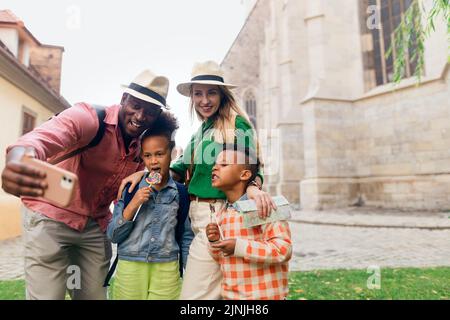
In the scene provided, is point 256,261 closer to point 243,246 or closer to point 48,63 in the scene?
point 243,246

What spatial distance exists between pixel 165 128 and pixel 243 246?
3.28 feet

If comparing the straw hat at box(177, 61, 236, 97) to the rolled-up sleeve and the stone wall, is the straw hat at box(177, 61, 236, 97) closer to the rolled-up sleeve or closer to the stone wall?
the rolled-up sleeve

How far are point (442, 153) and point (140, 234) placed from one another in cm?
1215

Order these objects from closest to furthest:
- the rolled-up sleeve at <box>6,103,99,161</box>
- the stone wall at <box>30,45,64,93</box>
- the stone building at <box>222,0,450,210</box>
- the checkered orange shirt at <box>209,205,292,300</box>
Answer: the rolled-up sleeve at <box>6,103,99,161</box> → the checkered orange shirt at <box>209,205,292,300</box> → the stone building at <box>222,0,450,210</box> → the stone wall at <box>30,45,64,93</box>

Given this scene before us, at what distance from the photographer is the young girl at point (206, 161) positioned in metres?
1.89

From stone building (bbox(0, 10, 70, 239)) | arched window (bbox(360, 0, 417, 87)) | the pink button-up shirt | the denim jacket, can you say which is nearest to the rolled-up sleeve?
the pink button-up shirt

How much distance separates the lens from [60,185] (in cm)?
115

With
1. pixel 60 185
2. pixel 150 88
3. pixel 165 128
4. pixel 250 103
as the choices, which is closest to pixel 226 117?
pixel 165 128

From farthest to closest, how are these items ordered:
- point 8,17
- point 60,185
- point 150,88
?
point 8,17
point 150,88
point 60,185

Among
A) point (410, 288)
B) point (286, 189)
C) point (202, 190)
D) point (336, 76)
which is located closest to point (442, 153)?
point (336, 76)

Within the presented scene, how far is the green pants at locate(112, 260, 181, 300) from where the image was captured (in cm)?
193

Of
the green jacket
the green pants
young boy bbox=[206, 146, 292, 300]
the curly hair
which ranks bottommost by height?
the green pants

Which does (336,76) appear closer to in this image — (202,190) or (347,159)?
(347,159)

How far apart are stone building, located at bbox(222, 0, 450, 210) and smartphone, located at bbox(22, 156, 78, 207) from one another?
12504 mm
